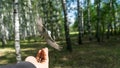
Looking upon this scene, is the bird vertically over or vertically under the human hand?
over

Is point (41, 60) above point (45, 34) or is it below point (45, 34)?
below

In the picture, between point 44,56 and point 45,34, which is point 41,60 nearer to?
point 44,56

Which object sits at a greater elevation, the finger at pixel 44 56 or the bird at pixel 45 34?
the bird at pixel 45 34

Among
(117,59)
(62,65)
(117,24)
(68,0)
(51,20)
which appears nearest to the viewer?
(62,65)

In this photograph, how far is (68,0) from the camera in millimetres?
39969

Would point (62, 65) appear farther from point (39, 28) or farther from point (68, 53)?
point (39, 28)

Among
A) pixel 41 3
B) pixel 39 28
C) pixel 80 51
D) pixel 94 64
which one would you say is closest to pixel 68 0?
pixel 41 3

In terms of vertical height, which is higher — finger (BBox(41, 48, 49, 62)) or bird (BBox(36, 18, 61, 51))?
bird (BBox(36, 18, 61, 51))

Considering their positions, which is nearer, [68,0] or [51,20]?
[51,20]

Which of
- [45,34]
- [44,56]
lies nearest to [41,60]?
[44,56]

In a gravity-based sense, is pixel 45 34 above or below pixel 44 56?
above

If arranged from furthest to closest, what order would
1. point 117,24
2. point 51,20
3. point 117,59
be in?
1. point 117,24
2. point 51,20
3. point 117,59

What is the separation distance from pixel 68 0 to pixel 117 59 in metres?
21.5

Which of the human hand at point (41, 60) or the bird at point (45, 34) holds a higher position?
the bird at point (45, 34)
